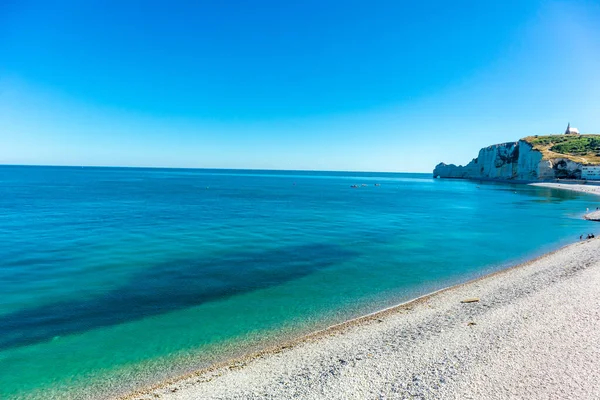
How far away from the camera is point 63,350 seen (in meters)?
11.3

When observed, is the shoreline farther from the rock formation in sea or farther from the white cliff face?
the white cliff face

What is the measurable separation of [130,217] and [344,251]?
2923 cm

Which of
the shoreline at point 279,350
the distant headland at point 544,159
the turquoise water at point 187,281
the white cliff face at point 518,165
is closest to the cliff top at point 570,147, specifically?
the distant headland at point 544,159

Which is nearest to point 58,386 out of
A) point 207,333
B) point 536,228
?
point 207,333

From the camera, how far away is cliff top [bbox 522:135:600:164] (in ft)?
390

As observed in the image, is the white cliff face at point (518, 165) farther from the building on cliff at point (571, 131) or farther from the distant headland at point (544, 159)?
the building on cliff at point (571, 131)

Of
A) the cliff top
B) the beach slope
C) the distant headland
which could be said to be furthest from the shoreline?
the cliff top

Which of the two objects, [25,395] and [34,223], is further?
[34,223]

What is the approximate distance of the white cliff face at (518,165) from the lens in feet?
383

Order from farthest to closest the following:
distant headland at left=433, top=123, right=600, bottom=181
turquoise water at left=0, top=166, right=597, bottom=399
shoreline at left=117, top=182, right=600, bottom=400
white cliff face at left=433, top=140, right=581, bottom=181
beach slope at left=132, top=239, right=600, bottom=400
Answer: white cliff face at left=433, top=140, right=581, bottom=181 → distant headland at left=433, top=123, right=600, bottom=181 → turquoise water at left=0, top=166, right=597, bottom=399 → shoreline at left=117, top=182, right=600, bottom=400 → beach slope at left=132, top=239, right=600, bottom=400

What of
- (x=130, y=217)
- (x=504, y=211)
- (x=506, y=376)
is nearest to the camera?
(x=506, y=376)

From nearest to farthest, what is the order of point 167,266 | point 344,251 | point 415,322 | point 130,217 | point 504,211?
1. point 415,322
2. point 167,266
3. point 344,251
4. point 130,217
5. point 504,211

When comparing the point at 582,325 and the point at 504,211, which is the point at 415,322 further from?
the point at 504,211

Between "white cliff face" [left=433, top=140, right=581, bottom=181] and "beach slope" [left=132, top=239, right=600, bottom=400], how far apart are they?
12941cm
